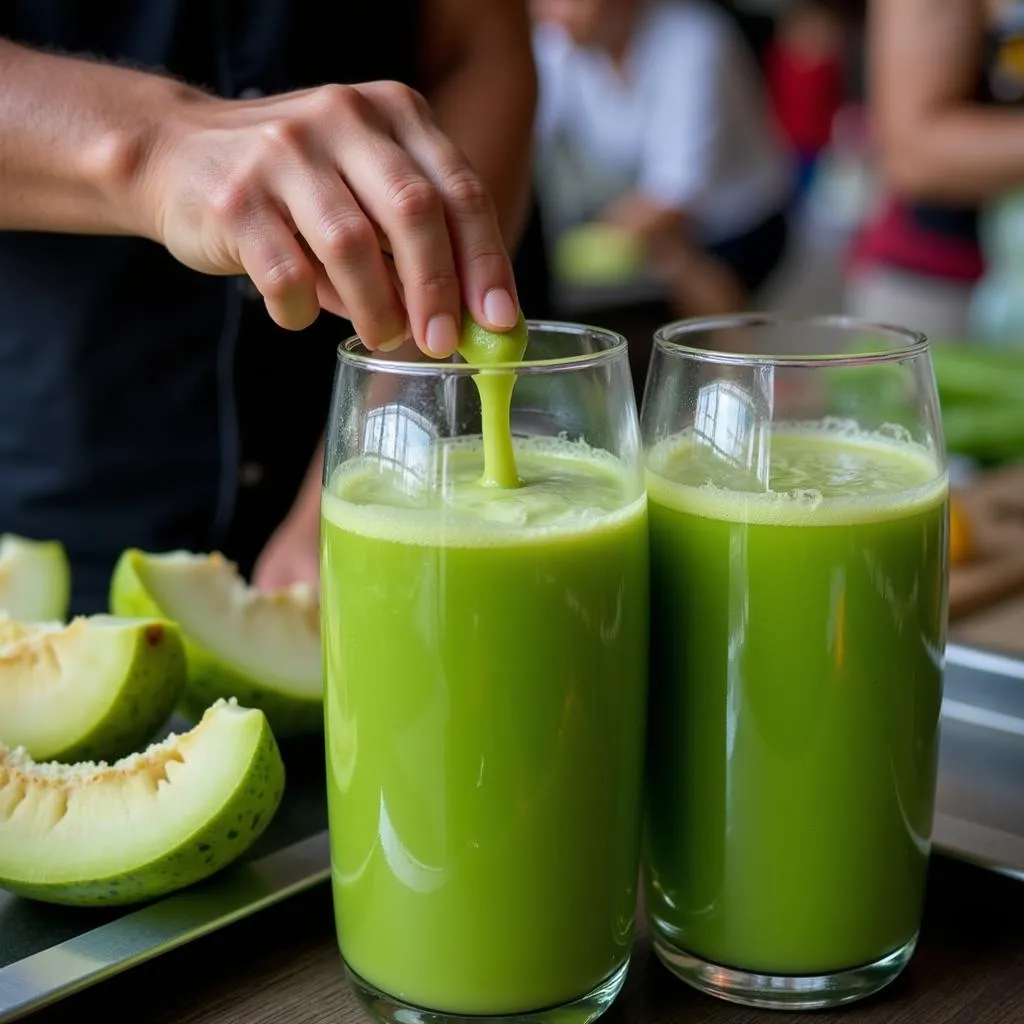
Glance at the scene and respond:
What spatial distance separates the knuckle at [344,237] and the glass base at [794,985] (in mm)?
445

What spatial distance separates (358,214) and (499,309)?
0.09 meters

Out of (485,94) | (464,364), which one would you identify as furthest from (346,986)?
(485,94)

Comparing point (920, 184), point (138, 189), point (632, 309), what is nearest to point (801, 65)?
point (632, 309)

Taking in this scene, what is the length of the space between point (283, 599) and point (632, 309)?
9.20 feet

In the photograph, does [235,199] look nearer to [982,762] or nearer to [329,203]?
[329,203]

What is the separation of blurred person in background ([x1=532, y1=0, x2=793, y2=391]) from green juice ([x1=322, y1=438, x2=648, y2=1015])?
3296 millimetres

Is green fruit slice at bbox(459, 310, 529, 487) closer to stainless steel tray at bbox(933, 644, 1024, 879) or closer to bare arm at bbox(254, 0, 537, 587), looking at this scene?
stainless steel tray at bbox(933, 644, 1024, 879)

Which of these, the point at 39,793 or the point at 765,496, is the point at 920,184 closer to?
the point at 765,496

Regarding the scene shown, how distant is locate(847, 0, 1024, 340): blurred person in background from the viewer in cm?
245

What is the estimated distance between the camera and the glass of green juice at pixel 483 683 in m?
0.71

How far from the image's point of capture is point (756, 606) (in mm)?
748


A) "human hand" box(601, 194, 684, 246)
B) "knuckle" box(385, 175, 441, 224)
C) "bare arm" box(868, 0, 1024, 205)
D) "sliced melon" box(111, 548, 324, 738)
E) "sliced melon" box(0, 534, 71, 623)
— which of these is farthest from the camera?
"human hand" box(601, 194, 684, 246)

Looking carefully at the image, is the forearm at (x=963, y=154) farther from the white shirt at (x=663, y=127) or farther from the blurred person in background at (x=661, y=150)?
the white shirt at (x=663, y=127)

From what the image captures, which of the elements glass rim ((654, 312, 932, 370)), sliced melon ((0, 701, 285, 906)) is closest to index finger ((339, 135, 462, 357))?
glass rim ((654, 312, 932, 370))
